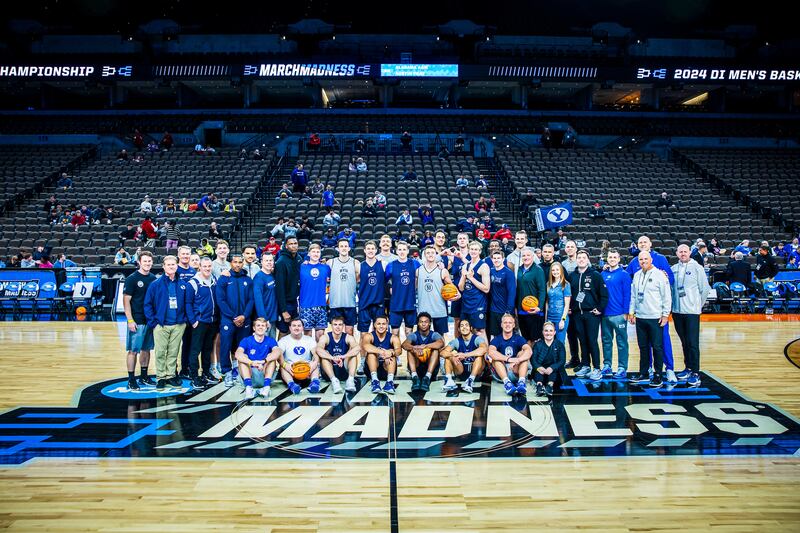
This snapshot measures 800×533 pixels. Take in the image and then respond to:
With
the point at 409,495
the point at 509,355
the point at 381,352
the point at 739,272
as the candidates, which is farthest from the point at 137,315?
the point at 739,272

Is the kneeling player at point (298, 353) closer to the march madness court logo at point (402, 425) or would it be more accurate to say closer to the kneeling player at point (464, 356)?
the march madness court logo at point (402, 425)

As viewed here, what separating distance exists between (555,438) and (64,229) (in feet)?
52.9

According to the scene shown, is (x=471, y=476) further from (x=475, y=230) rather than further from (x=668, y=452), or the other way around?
(x=475, y=230)

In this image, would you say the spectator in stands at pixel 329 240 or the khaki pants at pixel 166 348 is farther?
the spectator in stands at pixel 329 240

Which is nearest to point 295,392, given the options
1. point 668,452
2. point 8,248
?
point 668,452

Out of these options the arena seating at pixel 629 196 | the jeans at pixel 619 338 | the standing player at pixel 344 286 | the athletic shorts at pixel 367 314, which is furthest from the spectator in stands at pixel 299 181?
the jeans at pixel 619 338

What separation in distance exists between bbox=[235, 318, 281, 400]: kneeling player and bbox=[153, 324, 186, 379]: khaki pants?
89cm

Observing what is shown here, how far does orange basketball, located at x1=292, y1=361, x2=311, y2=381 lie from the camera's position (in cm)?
668

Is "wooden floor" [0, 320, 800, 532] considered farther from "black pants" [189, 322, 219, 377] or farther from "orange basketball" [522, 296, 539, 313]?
"orange basketball" [522, 296, 539, 313]

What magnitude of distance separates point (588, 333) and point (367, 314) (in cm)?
294

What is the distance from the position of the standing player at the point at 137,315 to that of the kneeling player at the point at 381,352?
107 inches

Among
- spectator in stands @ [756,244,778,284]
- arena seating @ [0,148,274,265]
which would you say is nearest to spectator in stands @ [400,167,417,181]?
arena seating @ [0,148,274,265]

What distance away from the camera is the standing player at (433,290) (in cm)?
722

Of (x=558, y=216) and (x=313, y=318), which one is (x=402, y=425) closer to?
(x=313, y=318)
